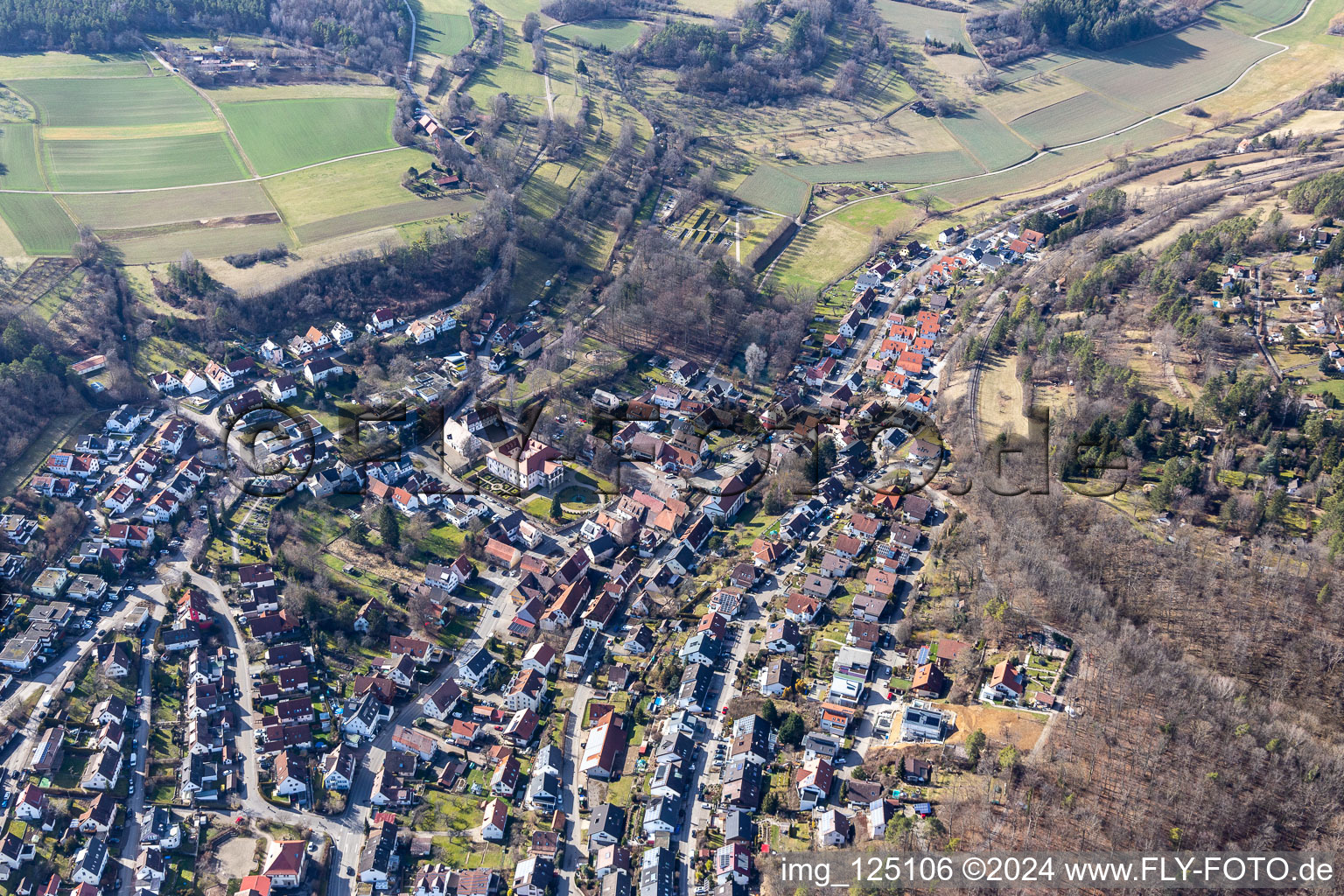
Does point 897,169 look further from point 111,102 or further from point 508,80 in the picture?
point 111,102

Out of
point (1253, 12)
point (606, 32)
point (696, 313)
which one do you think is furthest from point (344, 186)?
point (1253, 12)

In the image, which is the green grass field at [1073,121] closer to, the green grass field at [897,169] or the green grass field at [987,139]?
the green grass field at [987,139]

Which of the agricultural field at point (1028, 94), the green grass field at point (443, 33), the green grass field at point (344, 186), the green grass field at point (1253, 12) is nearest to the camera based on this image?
the green grass field at point (344, 186)

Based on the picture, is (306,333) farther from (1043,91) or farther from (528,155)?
(1043,91)

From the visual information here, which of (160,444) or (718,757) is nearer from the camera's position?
(718,757)

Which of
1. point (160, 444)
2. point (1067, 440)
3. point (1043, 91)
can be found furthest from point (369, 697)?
point (1043, 91)

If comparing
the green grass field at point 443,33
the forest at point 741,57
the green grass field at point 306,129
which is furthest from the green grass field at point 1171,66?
the green grass field at point 306,129

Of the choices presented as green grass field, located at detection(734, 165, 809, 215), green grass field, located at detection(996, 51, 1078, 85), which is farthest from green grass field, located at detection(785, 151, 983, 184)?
green grass field, located at detection(996, 51, 1078, 85)
